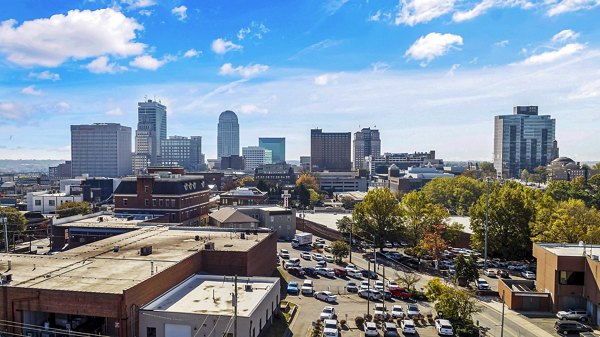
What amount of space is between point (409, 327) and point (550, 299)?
54.2ft

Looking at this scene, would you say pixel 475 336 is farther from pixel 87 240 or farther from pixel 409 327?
pixel 87 240

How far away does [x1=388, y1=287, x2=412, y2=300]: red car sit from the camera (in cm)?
4697

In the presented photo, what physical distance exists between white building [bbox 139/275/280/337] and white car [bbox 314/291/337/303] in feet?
25.0

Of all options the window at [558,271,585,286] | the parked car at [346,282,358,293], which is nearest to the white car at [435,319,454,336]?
the parked car at [346,282,358,293]

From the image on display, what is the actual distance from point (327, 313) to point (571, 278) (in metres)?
23.5

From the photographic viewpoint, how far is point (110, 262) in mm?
39594

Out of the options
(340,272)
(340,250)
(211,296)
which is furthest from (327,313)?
(340,250)

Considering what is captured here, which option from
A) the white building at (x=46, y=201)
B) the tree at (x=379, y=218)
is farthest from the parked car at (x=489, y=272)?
the white building at (x=46, y=201)

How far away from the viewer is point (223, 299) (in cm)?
3503

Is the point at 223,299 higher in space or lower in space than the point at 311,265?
higher

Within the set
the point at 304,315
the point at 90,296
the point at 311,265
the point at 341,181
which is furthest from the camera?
the point at 341,181

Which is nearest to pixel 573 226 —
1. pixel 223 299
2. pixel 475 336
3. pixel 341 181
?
pixel 475 336

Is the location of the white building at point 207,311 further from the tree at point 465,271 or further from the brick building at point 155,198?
the brick building at point 155,198

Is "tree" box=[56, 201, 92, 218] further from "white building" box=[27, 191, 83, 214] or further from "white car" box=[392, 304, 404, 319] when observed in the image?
"white car" box=[392, 304, 404, 319]
